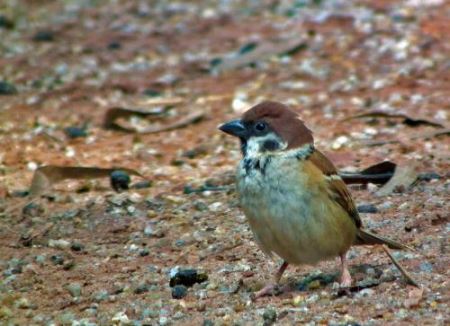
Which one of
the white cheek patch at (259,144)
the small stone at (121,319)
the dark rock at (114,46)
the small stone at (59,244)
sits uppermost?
the white cheek patch at (259,144)

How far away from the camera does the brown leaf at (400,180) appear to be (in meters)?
7.30

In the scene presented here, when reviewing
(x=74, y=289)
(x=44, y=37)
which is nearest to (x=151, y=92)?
(x=44, y=37)

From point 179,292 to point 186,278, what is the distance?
15 centimetres

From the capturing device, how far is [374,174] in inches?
297

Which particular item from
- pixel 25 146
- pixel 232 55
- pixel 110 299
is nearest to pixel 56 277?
pixel 110 299

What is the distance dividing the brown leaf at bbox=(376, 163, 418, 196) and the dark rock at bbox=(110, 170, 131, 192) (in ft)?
5.81

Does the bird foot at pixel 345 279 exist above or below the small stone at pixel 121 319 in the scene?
above

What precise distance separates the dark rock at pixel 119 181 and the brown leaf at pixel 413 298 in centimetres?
301

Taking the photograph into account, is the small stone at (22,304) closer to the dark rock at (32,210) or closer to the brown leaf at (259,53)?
the dark rock at (32,210)

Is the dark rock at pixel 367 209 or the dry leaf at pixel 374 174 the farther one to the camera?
the dry leaf at pixel 374 174

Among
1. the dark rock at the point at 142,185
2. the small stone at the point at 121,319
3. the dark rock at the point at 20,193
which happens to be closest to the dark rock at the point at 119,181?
the dark rock at the point at 142,185

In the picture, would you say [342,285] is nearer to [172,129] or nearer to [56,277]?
[56,277]

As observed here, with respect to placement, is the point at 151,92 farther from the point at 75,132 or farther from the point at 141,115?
the point at 75,132

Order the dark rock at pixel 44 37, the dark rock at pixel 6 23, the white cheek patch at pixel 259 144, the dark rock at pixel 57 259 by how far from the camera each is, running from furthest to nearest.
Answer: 1. the dark rock at pixel 6 23
2. the dark rock at pixel 44 37
3. the dark rock at pixel 57 259
4. the white cheek patch at pixel 259 144
